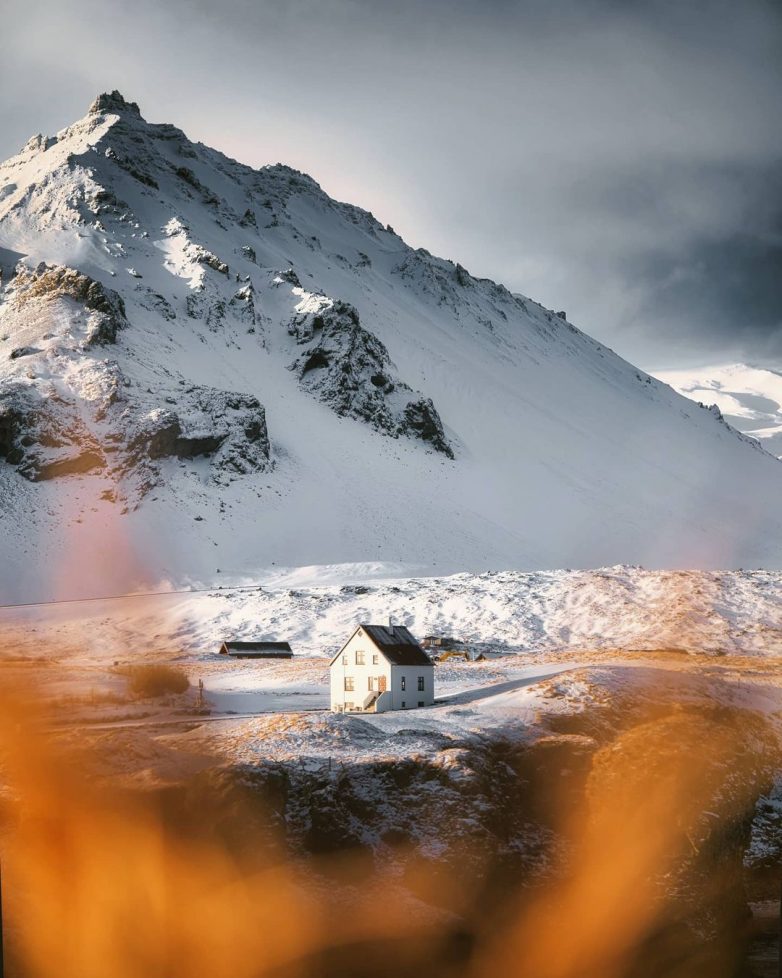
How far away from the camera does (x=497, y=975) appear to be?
87.6 ft

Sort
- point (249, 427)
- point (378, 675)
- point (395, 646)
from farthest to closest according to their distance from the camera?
point (249, 427) → point (395, 646) → point (378, 675)

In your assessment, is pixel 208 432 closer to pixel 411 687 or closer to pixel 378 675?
pixel 378 675

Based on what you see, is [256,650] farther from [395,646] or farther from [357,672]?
[395,646]

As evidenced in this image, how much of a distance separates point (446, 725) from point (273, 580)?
55.8 meters

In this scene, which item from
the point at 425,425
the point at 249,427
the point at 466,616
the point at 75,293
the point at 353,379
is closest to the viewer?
the point at 466,616

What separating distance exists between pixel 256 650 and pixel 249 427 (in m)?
57.5

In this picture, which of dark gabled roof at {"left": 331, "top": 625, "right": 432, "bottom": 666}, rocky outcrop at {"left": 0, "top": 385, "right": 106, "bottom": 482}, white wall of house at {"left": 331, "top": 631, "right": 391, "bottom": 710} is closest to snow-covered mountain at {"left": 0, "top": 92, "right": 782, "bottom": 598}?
rocky outcrop at {"left": 0, "top": 385, "right": 106, "bottom": 482}

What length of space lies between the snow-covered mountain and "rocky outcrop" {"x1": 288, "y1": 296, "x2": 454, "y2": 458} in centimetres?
36

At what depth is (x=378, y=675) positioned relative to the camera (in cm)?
4666

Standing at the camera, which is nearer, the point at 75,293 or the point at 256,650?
the point at 256,650

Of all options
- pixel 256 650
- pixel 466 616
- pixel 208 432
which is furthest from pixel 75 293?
pixel 466 616

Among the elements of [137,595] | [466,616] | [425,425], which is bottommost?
[466,616]

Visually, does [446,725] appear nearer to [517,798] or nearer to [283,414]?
[517,798]

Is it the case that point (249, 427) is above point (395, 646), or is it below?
above
